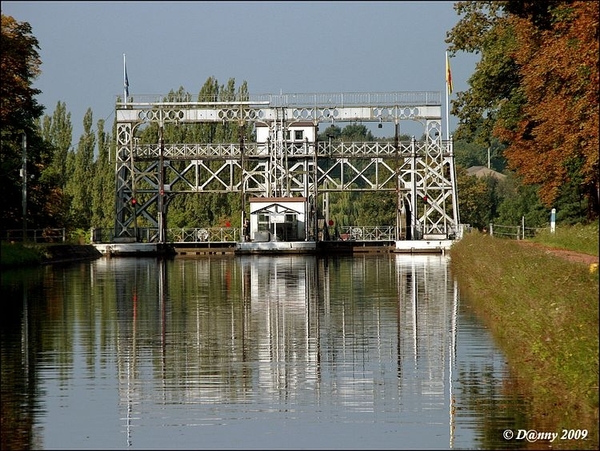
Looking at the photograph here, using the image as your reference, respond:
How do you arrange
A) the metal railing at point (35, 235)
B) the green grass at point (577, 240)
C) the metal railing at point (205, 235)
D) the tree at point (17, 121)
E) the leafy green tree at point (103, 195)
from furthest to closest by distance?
the leafy green tree at point (103, 195), the metal railing at point (205, 235), the metal railing at point (35, 235), the tree at point (17, 121), the green grass at point (577, 240)

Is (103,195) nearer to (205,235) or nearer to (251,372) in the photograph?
(205,235)

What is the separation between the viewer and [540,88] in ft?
157

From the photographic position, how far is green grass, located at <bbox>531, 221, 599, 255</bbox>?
135 ft

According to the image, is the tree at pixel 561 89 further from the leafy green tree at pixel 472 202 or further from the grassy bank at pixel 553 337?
the leafy green tree at pixel 472 202

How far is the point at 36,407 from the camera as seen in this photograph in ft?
55.7

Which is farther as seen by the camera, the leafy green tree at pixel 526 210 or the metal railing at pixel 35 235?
the leafy green tree at pixel 526 210

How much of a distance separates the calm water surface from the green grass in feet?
17.1

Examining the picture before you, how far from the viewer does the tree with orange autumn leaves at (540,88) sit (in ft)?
122

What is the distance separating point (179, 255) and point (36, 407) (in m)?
68.4

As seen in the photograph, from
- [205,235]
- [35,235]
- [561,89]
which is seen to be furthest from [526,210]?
[561,89]

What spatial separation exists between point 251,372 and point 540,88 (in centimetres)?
3023

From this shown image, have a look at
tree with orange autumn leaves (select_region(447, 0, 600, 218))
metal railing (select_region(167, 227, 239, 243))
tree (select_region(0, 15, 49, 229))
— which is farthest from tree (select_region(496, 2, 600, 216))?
metal railing (select_region(167, 227, 239, 243))

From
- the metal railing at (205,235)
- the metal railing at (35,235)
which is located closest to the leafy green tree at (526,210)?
the metal railing at (205,235)

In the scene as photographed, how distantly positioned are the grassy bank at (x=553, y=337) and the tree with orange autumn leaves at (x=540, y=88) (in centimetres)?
1011
